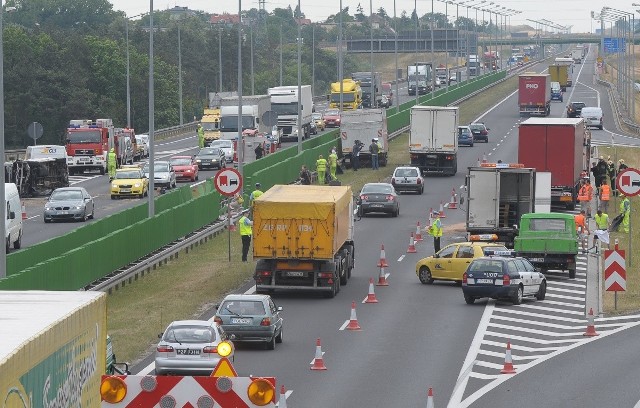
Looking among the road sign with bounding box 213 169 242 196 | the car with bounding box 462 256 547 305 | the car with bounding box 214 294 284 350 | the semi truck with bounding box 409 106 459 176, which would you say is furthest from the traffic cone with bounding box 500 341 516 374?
the semi truck with bounding box 409 106 459 176

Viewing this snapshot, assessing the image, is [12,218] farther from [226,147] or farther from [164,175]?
[226,147]

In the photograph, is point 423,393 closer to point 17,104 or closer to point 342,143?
point 342,143

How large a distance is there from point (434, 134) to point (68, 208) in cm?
2223

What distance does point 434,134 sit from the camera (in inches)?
3000

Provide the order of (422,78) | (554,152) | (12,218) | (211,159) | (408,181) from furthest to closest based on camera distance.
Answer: (422,78) < (211,159) < (408,181) < (554,152) < (12,218)

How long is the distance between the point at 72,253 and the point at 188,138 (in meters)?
80.4

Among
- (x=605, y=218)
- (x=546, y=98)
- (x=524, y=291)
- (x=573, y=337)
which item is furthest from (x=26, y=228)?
(x=546, y=98)

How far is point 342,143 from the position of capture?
3233 inches

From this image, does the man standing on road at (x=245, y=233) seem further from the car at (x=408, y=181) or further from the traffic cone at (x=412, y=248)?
the car at (x=408, y=181)

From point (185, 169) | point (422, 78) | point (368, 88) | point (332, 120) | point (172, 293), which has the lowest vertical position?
point (332, 120)

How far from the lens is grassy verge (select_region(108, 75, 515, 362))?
32319 mm

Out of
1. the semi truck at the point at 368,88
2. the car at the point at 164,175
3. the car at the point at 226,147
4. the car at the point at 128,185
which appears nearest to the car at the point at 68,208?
the car at the point at 128,185

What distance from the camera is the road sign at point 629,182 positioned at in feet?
138

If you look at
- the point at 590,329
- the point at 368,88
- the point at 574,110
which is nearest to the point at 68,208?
the point at 590,329
